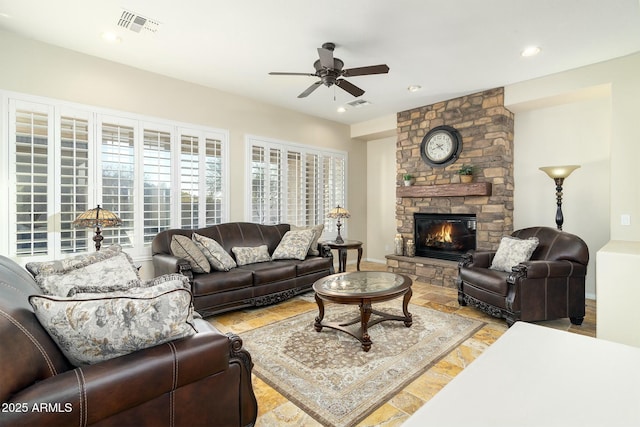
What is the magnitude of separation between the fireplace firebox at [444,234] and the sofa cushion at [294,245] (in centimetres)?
211

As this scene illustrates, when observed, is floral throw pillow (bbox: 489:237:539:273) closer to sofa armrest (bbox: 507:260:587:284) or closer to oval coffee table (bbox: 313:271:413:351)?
sofa armrest (bbox: 507:260:587:284)

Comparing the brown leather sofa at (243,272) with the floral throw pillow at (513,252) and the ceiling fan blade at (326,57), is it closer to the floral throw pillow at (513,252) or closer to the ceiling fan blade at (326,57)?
the floral throw pillow at (513,252)

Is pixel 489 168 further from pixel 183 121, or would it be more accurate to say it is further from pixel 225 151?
pixel 183 121

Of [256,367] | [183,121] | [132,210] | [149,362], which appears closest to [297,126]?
[183,121]

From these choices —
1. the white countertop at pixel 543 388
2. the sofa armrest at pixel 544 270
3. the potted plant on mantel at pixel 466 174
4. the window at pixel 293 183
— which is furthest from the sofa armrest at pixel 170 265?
the potted plant on mantel at pixel 466 174

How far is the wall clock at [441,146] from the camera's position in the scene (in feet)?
16.5

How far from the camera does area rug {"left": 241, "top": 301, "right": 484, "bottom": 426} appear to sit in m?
2.05

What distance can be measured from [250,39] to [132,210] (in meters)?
2.51

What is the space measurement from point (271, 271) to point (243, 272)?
0.36 meters

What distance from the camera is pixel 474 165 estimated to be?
4844 mm

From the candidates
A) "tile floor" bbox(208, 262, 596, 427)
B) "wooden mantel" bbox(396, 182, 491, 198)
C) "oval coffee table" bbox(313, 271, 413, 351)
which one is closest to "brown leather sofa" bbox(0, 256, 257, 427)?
"tile floor" bbox(208, 262, 596, 427)

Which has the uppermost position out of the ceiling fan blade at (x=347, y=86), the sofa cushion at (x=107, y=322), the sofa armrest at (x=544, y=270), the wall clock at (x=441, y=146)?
the ceiling fan blade at (x=347, y=86)

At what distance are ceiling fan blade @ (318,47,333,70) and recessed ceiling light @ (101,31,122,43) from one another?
2.10 metres

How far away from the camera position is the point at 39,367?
45.7 inches
